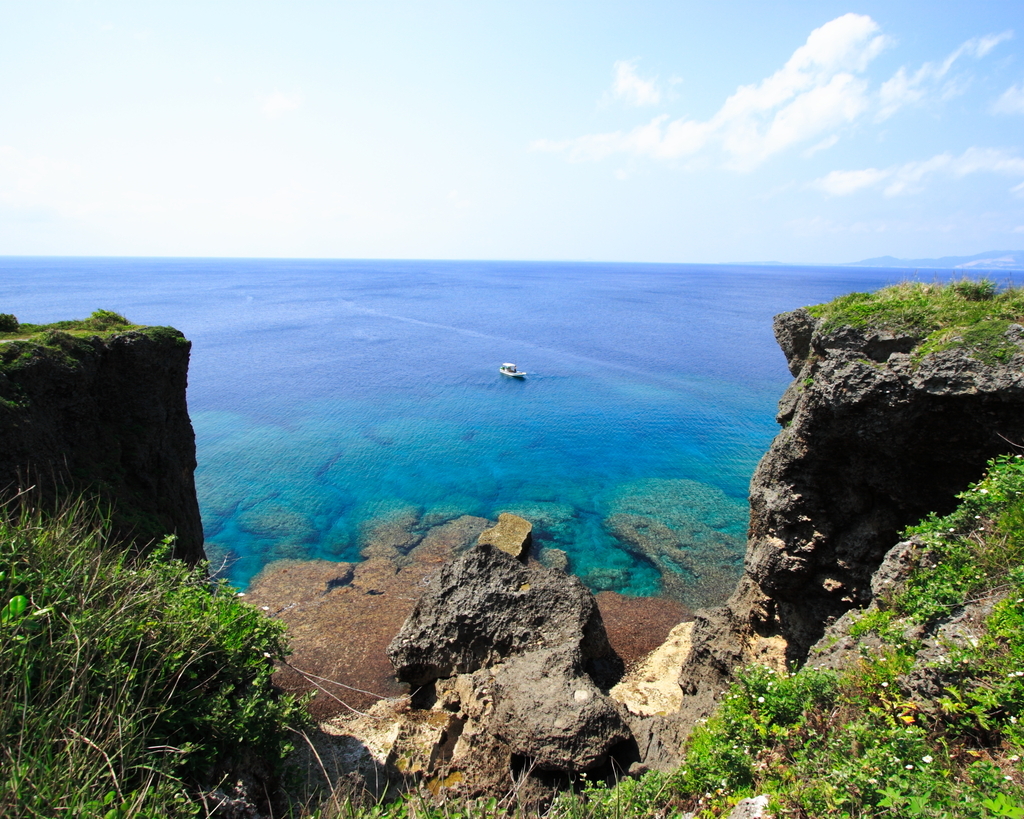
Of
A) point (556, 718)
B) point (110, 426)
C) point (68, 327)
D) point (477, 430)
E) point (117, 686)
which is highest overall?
point (68, 327)

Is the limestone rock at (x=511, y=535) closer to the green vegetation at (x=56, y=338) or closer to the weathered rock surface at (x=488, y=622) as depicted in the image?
the weathered rock surface at (x=488, y=622)

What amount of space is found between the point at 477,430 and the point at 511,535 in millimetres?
19811

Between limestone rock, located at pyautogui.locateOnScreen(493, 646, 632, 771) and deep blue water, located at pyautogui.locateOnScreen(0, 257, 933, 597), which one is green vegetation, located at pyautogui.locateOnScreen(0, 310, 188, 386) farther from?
limestone rock, located at pyautogui.locateOnScreen(493, 646, 632, 771)

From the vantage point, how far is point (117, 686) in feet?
22.5

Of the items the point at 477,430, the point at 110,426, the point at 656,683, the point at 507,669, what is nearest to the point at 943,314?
the point at 656,683

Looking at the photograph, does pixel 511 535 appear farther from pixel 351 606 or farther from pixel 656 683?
pixel 656 683

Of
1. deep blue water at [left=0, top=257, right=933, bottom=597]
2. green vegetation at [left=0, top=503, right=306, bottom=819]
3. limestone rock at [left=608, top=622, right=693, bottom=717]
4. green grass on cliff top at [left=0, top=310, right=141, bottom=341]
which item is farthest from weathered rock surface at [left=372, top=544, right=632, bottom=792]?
green grass on cliff top at [left=0, top=310, right=141, bottom=341]

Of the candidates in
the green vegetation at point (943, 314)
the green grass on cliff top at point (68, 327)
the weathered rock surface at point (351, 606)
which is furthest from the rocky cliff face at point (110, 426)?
the green vegetation at point (943, 314)

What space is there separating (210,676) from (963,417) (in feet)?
54.3

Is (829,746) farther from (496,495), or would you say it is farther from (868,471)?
(496,495)

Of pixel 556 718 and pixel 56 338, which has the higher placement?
pixel 56 338

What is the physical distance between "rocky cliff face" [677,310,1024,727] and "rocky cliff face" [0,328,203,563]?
1813cm

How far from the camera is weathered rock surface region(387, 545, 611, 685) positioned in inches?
692

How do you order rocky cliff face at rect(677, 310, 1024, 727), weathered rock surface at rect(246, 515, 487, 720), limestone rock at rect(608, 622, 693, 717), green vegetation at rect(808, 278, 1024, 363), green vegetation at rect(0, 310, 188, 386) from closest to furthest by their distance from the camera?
green vegetation at rect(808, 278, 1024, 363) → rocky cliff face at rect(677, 310, 1024, 727) → green vegetation at rect(0, 310, 188, 386) → limestone rock at rect(608, 622, 693, 717) → weathered rock surface at rect(246, 515, 487, 720)
